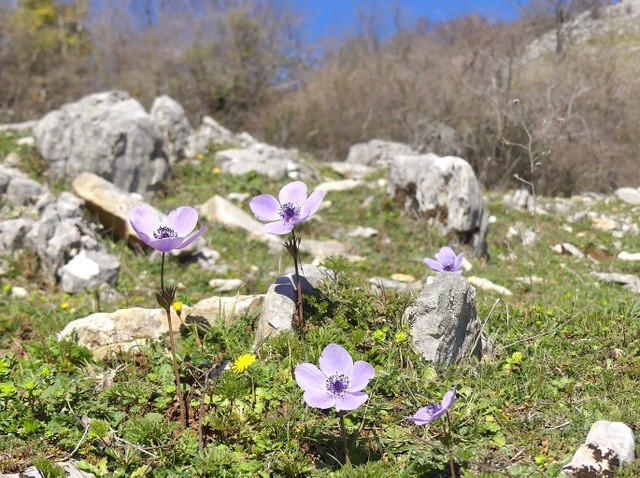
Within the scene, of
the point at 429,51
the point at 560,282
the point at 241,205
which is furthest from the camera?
the point at 429,51

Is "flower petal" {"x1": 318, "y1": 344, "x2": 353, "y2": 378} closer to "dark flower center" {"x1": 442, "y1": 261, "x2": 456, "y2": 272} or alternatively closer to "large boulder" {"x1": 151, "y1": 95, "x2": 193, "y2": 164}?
"dark flower center" {"x1": 442, "y1": 261, "x2": 456, "y2": 272}

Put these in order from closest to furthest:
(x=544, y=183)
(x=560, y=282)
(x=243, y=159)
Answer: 1. (x=560, y=282)
2. (x=243, y=159)
3. (x=544, y=183)

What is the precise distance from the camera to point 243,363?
8.25 ft

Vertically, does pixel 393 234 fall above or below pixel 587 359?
below

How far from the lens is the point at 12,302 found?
5.12 metres

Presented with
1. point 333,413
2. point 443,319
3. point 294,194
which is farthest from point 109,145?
point 333,413

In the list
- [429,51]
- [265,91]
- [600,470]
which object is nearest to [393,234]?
[600,470]

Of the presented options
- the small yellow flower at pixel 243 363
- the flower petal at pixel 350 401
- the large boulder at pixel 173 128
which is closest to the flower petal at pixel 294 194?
the small yellow flower at pixel 243 363

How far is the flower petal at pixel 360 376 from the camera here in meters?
2.02

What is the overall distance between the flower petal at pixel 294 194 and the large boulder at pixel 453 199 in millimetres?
4954

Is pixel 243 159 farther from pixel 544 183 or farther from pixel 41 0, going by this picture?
pixel 41 0

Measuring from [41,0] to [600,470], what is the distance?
3155cm

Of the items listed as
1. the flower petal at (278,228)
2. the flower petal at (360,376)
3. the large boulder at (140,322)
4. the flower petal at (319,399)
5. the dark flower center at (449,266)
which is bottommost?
the large boulder at (140,322)

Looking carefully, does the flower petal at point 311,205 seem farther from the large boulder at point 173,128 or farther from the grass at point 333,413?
the large boulder at point 173,128
